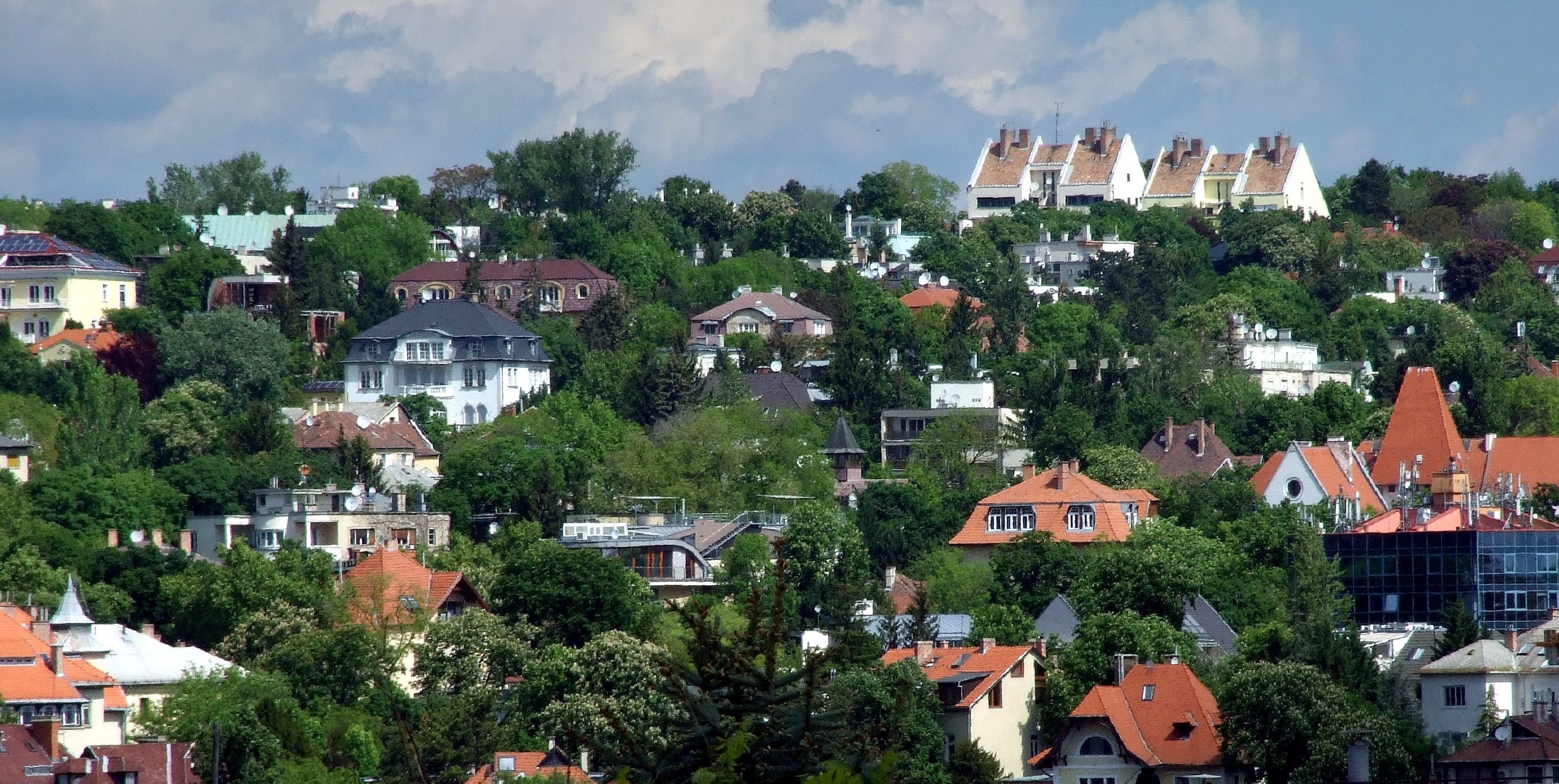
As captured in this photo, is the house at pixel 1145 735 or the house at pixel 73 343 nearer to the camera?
the house at pixel 1145 735

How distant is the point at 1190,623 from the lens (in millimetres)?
65562

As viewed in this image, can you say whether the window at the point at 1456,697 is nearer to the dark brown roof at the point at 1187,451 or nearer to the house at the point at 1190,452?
the house at the point at 1190,452

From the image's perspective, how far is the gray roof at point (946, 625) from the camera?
217 ft

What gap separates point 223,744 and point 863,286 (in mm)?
56024

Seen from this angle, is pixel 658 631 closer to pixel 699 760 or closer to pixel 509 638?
pixel 509 638

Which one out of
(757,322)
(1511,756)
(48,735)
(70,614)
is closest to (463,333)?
(757,322)

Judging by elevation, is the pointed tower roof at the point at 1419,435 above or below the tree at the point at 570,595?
above

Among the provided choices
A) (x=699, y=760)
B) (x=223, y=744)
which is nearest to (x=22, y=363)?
(x=223, y=744)

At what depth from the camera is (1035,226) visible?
122m

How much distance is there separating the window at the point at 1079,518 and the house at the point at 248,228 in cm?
4155

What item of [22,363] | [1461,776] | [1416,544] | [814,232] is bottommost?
[1461,776]

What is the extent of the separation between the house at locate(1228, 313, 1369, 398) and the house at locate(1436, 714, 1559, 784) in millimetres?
43734

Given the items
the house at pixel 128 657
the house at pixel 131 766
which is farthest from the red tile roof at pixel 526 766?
the house at pixel 128 657

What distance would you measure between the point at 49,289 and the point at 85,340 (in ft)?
18.4
